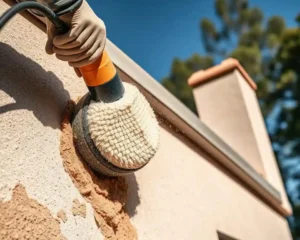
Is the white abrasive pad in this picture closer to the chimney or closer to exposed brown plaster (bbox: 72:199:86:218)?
exposed brown plaster (bbox: 72:199:86:218)

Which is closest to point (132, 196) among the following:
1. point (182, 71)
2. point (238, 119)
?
A: point (238, 119)

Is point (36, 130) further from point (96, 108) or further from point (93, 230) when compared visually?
point (93, 230)

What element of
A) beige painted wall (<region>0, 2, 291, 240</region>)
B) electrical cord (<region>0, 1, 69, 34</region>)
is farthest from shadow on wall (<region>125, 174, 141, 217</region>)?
electrical cord (<region>0, 1, 69, 34</region>)

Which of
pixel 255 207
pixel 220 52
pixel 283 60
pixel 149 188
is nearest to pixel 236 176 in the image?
pixel 255 207

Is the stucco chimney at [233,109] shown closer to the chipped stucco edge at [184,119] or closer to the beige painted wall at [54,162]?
the chipped stucco edge at [184,119]

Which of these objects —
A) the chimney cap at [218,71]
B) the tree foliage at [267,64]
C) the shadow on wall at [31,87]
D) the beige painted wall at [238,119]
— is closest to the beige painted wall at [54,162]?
the shadow on wall at [31,87]

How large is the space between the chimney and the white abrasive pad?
2402mm

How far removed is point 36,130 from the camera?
1.07 metres

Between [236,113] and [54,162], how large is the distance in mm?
2720

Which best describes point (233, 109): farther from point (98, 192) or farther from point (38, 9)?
point (38, 9)

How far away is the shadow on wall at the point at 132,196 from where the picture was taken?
1365mm

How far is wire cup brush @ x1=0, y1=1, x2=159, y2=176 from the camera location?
1145mm

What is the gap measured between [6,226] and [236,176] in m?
2.08

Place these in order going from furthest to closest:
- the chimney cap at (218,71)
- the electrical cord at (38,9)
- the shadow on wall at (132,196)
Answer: the chimney cap at (218,71)
the shadow on wall at (132,196)
the electrical cord at (38,9)
